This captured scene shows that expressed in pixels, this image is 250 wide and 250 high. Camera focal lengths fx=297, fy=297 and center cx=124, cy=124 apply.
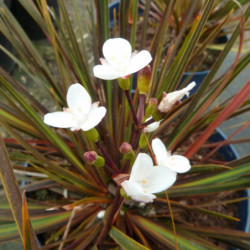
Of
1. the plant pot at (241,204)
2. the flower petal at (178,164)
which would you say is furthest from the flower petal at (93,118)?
the plant pot at (241,204)

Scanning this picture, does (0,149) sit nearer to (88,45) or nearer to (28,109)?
(28,109)

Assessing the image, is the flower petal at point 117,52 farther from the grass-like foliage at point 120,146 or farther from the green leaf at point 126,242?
the green leaf at point 126,242

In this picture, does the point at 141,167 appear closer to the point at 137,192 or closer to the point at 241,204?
the point at 137,192

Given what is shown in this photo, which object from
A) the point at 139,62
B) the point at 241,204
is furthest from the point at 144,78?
the point at 241,204

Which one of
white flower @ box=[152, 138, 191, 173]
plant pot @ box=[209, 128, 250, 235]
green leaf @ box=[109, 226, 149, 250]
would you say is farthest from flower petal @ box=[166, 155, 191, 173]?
plant pot @ box=[209, 128, 250, 235]

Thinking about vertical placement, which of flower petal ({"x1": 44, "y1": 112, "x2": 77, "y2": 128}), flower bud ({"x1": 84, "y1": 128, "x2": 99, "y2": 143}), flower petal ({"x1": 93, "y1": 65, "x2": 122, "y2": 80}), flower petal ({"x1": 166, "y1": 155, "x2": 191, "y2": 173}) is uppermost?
flower petal ({"x1": 93, "y1": 65, "x2": 122, "y2": 80})

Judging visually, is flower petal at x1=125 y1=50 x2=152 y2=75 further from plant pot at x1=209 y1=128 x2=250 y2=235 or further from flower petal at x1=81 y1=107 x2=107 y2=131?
plant pot at x1=209 y1=128 x2=250 y2=235

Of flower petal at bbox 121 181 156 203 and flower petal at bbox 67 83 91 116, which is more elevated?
flower petal at bbox 67 83 91 116
